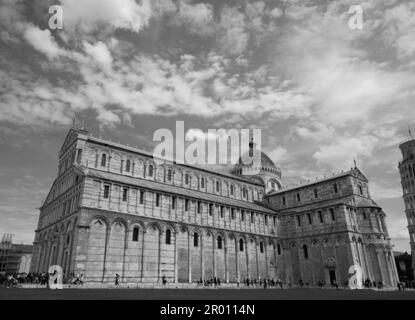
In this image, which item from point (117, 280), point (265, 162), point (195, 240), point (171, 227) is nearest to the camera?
point (117, 280)

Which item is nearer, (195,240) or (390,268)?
(195,240)

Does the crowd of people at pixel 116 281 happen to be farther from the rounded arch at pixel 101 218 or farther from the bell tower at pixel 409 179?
the bell tower at pixel 409 179

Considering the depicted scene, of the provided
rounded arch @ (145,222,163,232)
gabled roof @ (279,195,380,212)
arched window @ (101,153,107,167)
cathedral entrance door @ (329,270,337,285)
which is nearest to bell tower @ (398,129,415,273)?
gabled roof @ (279,195,380,212)

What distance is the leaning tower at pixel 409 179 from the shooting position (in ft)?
237

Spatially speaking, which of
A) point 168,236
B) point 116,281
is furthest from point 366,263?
point 116,281

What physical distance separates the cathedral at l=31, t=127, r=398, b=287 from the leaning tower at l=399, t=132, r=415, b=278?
33.7m

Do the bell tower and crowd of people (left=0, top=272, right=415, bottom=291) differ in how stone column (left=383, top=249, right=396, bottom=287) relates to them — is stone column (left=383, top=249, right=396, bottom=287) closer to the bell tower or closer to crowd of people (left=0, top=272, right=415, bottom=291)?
crowd of people (left=0, top=272, right=415, bottom=291)

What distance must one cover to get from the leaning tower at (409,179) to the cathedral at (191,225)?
3368 centimetres

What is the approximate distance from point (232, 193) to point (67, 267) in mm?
28085

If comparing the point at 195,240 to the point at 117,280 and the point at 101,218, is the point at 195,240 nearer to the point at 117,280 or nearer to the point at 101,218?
the point at 117,280

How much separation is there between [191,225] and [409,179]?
6011 cm

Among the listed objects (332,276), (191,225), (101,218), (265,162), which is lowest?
(332,276)

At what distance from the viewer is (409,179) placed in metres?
74.6

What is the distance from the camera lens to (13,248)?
10162 cm
